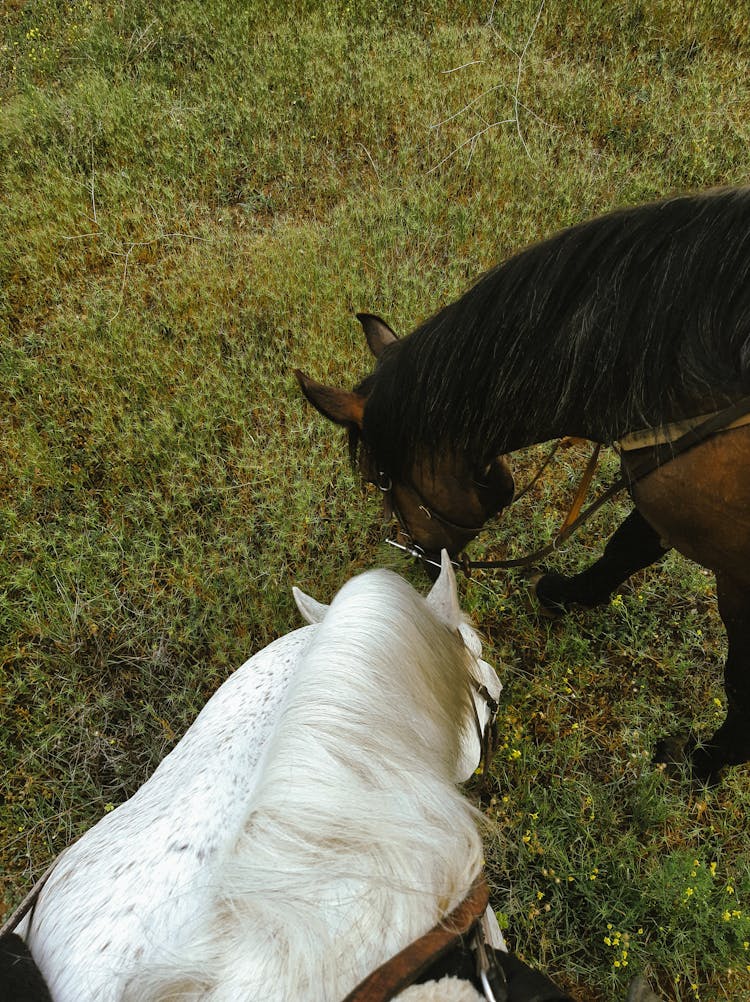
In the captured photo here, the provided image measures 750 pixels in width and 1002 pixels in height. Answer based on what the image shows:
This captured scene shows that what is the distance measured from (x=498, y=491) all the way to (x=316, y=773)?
4.09 ft

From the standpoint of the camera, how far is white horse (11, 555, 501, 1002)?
77 cm

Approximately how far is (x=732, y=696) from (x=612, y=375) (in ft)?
4.01

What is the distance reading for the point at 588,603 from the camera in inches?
97.3

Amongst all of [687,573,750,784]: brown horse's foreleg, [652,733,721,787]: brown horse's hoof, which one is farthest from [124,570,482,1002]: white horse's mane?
[652,733,721,787]: brown horse's hoof

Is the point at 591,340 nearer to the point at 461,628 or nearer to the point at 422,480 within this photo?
the point at 422,480

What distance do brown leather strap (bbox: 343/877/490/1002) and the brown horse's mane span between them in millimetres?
1115

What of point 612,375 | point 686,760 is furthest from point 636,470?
point 686,760

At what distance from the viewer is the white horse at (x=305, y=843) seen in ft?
2.51

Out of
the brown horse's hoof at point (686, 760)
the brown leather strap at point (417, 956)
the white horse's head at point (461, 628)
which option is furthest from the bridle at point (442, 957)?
the brown horse's hoof at point (686, 760)

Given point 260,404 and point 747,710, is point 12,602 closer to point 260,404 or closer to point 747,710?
point 260,404

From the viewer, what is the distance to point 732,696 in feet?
6.34

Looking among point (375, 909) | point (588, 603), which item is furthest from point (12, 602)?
point (588, 603)

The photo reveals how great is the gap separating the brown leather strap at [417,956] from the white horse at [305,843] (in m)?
0.02

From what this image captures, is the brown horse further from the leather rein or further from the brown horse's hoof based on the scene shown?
the brown horse's hoof
